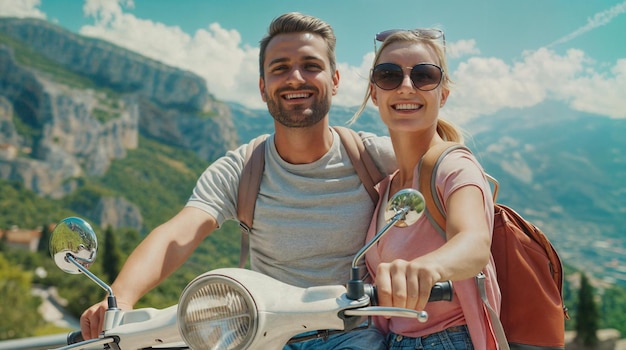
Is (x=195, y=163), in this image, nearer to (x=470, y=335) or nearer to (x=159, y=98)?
(x=159, y=98)

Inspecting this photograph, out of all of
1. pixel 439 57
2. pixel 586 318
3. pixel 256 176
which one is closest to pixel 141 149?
pixel 586 318

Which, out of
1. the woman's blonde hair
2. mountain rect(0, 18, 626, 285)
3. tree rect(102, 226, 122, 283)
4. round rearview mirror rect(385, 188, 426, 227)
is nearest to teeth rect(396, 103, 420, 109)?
the woman's blonde hair

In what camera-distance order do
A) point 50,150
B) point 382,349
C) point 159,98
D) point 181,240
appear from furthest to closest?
point 159,98, point 50,150, point 181,240, point 382,349

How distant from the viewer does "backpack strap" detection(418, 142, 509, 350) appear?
5.82ft

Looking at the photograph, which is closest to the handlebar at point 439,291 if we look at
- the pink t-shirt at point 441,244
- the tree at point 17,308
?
the pink t-shirt at point 441,244

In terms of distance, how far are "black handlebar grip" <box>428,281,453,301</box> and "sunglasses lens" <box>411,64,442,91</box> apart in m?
0.78

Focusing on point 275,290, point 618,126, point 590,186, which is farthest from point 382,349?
point 618,126

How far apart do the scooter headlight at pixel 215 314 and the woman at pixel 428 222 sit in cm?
27

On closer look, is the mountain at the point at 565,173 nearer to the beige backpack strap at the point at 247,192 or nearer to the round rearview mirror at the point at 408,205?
the beige backpack strap at the point at 247,192

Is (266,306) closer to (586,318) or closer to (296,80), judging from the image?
(296,80)

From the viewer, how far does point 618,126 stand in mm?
131375

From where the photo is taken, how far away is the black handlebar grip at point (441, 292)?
4.58ft

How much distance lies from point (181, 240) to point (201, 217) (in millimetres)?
132

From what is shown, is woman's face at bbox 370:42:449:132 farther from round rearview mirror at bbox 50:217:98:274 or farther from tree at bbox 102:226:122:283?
tree at bbox 102:226:122:283
